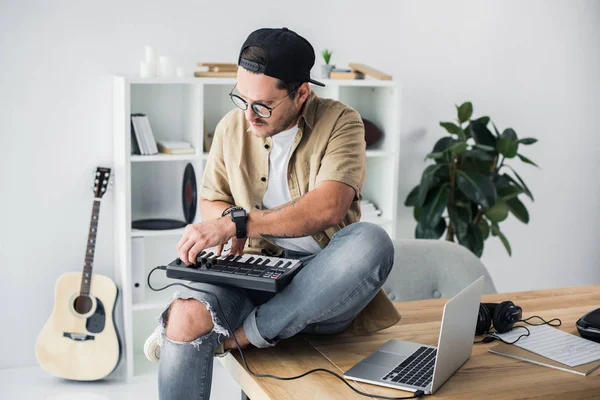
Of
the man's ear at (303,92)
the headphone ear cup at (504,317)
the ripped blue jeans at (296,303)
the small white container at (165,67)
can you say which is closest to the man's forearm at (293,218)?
the ripped blue jeans at (296,303)

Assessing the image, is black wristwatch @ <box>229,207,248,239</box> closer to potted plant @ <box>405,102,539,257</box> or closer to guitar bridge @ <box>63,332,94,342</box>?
guitar bridge @ <box>63,332,94,342</box>

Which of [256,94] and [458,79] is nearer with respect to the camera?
[256,94]

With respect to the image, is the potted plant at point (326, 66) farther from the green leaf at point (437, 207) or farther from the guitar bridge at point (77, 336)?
the guitar bridge at point (77, 336)

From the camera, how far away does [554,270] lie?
14.9 feet

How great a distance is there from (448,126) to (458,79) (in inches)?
20.7

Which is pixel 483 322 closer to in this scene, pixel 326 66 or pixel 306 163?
pixel 306 163

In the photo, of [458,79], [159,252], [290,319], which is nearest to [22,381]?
[159,252]

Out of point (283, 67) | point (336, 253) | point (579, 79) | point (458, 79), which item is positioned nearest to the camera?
point (336, 253)

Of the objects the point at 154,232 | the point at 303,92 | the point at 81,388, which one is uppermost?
the point at 303,92

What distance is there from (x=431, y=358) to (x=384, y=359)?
11 centimetres

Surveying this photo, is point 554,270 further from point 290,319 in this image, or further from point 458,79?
point 290,319

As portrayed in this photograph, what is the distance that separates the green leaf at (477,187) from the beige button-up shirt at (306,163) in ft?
5.32

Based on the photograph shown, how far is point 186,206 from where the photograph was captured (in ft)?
11.3

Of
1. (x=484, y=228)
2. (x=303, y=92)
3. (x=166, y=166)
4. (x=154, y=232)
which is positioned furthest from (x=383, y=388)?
(x=484, y=228)
